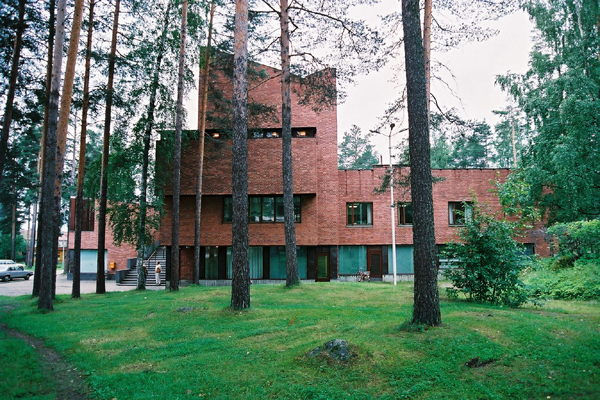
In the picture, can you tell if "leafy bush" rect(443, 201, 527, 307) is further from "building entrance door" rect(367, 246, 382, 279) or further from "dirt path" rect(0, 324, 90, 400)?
"building entrance door" rect(367, 246, 382, 279)

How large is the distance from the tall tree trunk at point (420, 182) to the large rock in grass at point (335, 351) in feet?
5.70

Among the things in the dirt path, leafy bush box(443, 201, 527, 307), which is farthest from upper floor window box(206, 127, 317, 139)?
the dirt path

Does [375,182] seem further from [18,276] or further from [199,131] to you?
[18,276]

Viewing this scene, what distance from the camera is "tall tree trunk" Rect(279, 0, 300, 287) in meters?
14.3

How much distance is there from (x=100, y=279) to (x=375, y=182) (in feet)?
57.1

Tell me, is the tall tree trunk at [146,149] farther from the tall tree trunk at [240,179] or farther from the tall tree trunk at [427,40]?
the tall tree trunk at [427,40]

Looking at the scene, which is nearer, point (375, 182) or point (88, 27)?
point (88, 27)

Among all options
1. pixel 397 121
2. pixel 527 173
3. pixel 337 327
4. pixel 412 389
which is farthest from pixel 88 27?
pixel 527 173

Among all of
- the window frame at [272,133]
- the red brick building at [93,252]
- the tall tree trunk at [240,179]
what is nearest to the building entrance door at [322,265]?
the window frame at [272,133]

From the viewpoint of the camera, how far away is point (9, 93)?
47.8 feet

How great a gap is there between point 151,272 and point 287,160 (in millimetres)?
18102

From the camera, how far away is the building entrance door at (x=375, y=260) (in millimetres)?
26703

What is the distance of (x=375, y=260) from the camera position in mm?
26719

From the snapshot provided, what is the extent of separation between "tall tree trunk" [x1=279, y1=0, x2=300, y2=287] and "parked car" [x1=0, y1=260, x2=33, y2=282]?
32.8 meters
